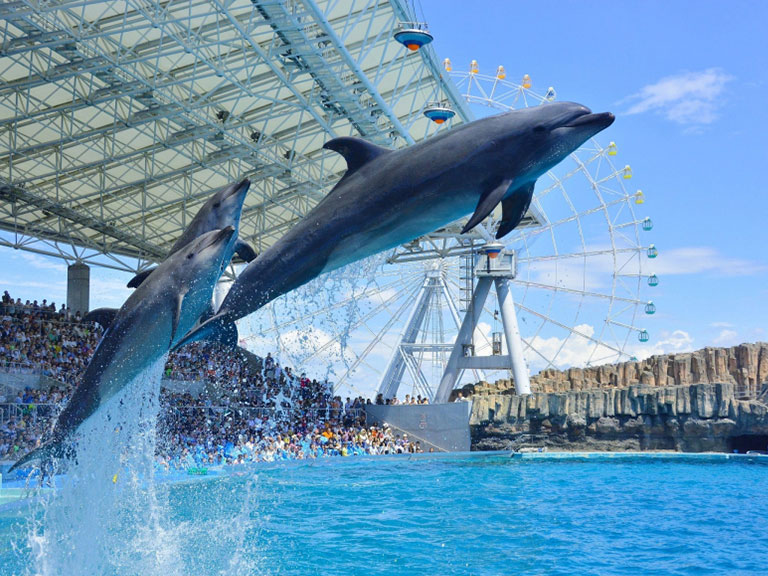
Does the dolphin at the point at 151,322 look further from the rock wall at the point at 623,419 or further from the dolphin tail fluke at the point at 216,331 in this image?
the rock wall at the point at 623,419

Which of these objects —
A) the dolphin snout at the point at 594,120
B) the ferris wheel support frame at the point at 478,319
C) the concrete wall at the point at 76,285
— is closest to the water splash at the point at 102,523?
the dolphin snout at the point at 594,120

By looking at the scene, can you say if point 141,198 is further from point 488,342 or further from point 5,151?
point 488,342

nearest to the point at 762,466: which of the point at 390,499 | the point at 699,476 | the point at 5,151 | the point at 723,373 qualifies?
the point at 699,476

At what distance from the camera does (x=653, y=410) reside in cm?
2266

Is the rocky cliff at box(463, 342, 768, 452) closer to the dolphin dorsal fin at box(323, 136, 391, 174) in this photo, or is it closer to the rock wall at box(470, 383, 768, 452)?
the rock wall at box(470, 383, 768, 452)

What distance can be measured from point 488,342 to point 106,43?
17652mm

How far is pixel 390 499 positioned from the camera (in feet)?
44.1

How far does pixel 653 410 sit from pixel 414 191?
19.8 metres

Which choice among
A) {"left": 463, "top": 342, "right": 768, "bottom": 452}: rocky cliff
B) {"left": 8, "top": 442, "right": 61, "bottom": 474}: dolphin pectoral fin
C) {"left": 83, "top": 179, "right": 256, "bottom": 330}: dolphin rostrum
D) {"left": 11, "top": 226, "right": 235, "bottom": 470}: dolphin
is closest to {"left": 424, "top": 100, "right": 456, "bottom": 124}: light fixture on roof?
{"left": 463, "top": 342, "right": 768, "bottom": 452}: rocky cliff

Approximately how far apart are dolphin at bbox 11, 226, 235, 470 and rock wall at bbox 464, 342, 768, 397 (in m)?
20.0

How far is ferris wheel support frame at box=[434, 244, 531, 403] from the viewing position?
95.3 ft

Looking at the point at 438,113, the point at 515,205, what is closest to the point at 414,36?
the point at 438,113

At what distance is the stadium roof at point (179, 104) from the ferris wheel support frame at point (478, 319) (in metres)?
5.67

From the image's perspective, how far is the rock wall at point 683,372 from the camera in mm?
23250
